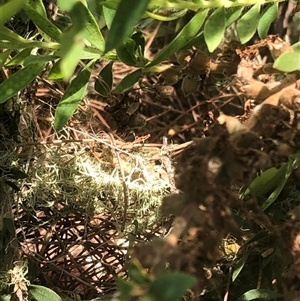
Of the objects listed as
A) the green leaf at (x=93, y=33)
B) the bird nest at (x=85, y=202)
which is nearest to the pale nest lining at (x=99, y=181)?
the bird nest at (x=85, y=202)

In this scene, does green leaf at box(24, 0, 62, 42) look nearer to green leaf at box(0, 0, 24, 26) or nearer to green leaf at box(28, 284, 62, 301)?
green leaf at box(0, 0, 24, 26)

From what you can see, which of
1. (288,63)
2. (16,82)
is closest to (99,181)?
(16,82)

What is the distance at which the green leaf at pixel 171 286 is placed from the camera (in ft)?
1.53

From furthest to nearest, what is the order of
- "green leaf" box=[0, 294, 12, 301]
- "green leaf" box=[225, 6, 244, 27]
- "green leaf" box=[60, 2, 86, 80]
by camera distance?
1. "green leaf" box=[0, 294, 12, 301]
2. "green leaf" box=[225, 6, 244, 27]
3. "green leaf" box=[60, 2, 86, 80]

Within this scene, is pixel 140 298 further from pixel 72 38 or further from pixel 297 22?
pixel 297 22

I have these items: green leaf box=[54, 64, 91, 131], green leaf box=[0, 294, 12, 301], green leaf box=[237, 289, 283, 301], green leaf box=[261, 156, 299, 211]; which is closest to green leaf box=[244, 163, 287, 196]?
green leaf box=[261, 156, 299, 211]

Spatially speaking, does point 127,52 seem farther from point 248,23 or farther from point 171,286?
point 171,286

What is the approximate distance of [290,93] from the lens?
640mm

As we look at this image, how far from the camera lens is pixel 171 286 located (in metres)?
0.48

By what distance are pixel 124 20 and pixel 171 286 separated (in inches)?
8.4

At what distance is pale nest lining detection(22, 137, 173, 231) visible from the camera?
849 mm

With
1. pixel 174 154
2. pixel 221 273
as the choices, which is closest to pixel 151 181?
pixel 174 154

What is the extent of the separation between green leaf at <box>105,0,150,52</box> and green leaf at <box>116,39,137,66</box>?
0.70 ft

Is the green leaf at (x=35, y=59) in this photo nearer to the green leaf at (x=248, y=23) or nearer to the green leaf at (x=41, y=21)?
the green leaf at (x=41, y=21)
